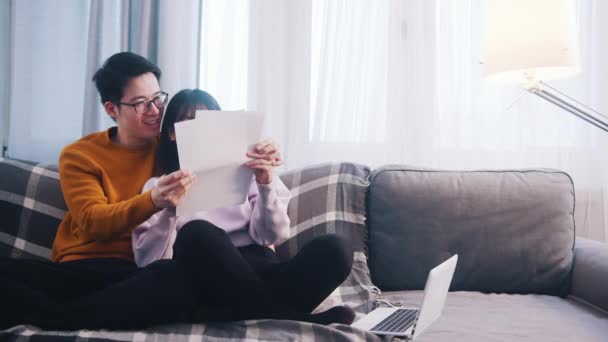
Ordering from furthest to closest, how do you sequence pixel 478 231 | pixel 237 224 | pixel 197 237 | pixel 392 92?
pixel 392 92 → pixel 478 231 → pixel 237 224 → pixel 197 237

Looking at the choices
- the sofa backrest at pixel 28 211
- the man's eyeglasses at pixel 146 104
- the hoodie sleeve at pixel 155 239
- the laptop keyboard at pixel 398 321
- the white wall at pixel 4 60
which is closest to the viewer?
the laptop keyboard at pixel 398 321

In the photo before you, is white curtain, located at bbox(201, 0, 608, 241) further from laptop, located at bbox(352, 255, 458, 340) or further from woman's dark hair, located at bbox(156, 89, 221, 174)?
laptop, located at bbox(352, 255, 458, 340)

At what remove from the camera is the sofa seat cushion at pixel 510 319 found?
1176 mm

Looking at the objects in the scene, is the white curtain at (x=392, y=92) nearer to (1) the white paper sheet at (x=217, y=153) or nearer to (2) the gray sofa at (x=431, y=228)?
(2) the gray sofa at (x=431, y=228)

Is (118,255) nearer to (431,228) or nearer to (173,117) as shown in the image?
(173,117)

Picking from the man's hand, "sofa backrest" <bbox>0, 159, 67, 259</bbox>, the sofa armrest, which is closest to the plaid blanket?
"sofa backrest" <bbox>0, 159, 67, 259</bbox>

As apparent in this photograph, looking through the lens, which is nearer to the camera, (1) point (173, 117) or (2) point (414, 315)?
(2) point (414, 315)

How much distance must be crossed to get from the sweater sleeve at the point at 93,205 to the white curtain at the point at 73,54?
69 cm

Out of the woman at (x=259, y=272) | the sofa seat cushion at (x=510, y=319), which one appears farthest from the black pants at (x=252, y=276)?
the sofa seat cushion at (x=510, y=319)

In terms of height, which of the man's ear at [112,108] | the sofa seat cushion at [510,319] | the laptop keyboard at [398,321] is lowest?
the sofa seat cushion at [510,319]

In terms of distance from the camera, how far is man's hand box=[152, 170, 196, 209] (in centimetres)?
121

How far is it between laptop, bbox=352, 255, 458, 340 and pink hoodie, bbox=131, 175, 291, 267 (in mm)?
335

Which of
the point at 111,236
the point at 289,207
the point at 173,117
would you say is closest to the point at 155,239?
the point at 111,236

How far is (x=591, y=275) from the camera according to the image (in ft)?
4.81
